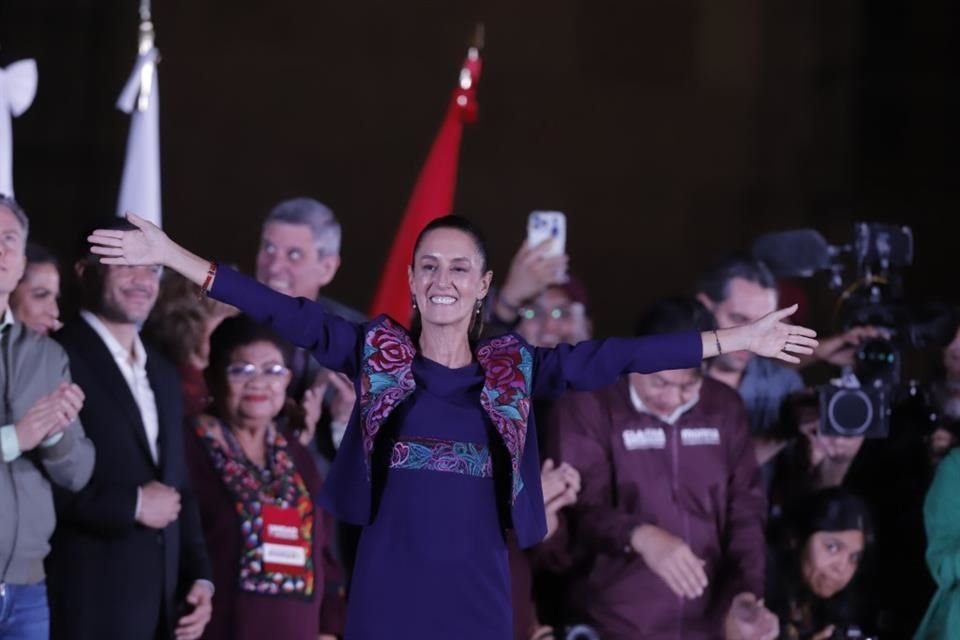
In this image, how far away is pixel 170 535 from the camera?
379cm

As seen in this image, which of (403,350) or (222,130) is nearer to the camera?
(403,350)

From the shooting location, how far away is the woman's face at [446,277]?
2.89 m

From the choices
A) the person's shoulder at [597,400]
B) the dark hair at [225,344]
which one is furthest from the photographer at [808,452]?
the dark hair at [225,344]

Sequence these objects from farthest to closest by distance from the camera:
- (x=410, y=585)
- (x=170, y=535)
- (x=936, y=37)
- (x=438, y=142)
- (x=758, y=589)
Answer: (x=936, y=37) < (x=438, y=142) < (x=758, y=589) < (x=170, y=535) < (x=410, y=585)

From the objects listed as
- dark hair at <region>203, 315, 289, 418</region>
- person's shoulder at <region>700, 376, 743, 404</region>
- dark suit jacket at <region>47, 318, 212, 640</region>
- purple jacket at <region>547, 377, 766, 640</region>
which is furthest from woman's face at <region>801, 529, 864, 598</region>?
dark suit jacket at <region>47, 318, 212, 640</region>

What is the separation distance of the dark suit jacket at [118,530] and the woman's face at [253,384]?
0.17 m

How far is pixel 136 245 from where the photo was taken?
8.95ft

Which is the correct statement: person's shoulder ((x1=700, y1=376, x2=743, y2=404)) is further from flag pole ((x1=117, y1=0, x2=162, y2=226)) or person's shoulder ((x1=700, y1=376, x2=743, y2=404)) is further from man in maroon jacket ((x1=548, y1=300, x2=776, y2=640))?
flag pole ((x1=117, y1=0, x2=162, y2=226))

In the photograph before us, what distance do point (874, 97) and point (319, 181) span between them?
2639 millimetres

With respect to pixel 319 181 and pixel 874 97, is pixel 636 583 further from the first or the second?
pixel 874 97

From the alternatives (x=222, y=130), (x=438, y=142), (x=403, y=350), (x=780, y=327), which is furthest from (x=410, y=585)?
(x=222, y=130)

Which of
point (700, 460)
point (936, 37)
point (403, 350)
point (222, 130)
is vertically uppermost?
point (936, 37)

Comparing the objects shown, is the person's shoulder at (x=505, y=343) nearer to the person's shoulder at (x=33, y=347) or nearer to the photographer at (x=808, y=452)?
the person's shoulder at (x=33, y=347)

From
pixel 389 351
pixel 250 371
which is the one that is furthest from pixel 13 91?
pixel 389 351
